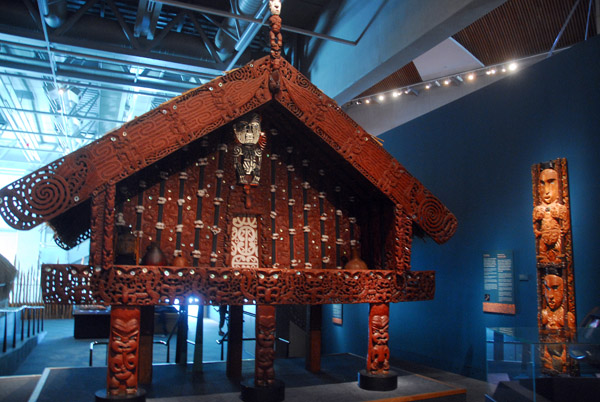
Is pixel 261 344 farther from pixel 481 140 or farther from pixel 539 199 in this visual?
pixel 481 140

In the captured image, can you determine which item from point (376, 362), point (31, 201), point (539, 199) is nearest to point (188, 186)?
point (31, 201)

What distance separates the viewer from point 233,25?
29.3 ft

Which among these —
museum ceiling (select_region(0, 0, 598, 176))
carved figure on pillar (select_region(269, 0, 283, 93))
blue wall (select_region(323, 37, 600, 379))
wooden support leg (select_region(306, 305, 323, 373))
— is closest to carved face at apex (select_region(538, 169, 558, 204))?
blue wall (select_region(323, 37, 600, 379))

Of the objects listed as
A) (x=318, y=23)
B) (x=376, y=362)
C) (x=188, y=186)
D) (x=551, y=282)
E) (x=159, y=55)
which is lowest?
(x=376, y=362)

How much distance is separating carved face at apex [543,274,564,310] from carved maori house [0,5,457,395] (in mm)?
1219

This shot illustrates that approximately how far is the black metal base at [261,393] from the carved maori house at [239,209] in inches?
3.2

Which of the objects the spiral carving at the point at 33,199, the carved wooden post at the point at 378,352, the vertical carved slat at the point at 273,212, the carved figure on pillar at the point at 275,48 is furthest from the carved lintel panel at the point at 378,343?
the spiral carving at the point at 33,199

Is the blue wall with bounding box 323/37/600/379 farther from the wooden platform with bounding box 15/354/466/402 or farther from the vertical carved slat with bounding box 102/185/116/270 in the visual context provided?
the vertical carved slat with bounding box 102/185/116/270

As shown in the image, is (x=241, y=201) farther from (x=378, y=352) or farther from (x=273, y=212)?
(x=378, y=352)

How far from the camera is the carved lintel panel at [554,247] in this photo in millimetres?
5199

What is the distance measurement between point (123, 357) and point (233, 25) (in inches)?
260

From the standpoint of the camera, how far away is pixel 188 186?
5.04 m

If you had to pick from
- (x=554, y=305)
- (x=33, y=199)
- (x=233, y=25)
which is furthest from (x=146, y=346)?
(x=233, y=25)

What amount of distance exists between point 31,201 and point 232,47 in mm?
6188
